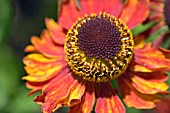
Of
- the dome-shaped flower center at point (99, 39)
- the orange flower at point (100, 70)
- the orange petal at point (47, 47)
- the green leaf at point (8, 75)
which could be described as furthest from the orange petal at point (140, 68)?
the green leaf at point (8, 75)

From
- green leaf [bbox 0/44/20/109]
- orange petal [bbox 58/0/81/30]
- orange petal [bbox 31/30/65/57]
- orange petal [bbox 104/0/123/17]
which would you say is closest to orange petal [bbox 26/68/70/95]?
orange petal [bbox 31/30/65/57]

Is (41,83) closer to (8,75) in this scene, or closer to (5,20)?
(5,20)

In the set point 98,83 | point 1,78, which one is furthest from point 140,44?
point 1,78

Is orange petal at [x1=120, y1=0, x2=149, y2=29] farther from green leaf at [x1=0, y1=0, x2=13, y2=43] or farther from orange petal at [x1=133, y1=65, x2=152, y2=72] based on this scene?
green leaf at [x1=0, y1=0, x2=13, y2=43]

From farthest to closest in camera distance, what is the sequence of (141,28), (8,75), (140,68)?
(8,75) < (141,28) < (140,68)

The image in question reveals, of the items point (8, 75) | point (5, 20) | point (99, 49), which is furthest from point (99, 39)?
point (8, 75)

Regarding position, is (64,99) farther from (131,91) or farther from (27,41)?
(27,41)

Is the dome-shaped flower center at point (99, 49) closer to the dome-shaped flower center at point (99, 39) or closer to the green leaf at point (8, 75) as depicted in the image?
the dome-shaped flower center at point (99, 39)
